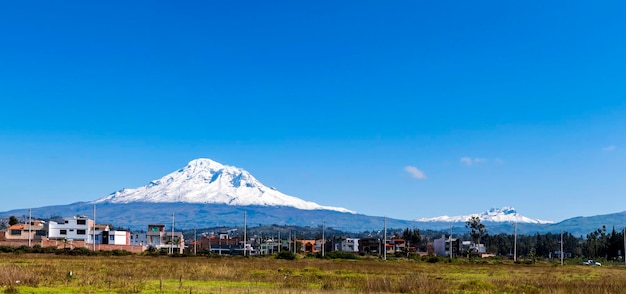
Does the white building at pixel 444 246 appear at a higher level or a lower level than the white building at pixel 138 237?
lower

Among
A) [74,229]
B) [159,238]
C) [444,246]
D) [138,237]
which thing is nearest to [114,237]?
[74,229]

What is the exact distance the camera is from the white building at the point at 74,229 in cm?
14862

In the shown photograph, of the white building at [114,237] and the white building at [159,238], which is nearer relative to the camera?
the white building at [114,237]

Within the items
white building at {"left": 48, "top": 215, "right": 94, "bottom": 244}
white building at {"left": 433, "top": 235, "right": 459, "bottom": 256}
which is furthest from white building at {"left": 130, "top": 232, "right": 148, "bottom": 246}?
white building at {"left": 433, "top": 235, "right": 459, "bottom": 256}

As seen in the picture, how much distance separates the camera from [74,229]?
491 ft

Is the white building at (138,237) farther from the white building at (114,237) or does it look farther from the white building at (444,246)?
the white building at (444,246)

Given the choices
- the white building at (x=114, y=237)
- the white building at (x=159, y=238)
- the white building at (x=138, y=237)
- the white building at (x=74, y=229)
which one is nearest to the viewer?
the white building at (x=74, y=229)

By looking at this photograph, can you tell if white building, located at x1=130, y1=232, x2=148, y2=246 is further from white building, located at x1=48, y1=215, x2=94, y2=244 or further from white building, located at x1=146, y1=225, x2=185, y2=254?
white building, located at x1=48, y1=215, x2=94, y2=244

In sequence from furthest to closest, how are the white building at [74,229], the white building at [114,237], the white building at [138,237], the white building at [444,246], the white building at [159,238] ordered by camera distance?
the white building at [444,246] → the white building at [138,237] → the white building at [159,238] → the white building at [114,237] → the white building at [74,229]

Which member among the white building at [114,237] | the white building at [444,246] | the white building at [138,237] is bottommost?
the white building at [444,246]

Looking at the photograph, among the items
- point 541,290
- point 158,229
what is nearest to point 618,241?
point 158,229

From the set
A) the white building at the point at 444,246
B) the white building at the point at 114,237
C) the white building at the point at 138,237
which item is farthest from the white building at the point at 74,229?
the white building at the point at 444,246

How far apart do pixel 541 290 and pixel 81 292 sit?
2519 cm

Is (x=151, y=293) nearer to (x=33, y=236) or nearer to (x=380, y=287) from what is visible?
(x=380, y=287)
